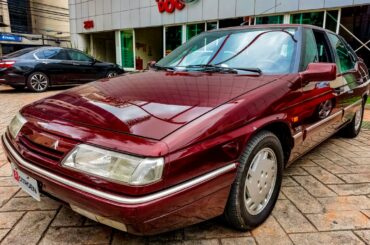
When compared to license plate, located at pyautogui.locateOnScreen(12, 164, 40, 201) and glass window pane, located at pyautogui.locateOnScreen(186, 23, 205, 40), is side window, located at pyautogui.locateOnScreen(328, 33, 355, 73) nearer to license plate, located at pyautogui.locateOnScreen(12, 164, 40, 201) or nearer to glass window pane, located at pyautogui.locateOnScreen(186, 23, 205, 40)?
license plate, located at pyautogui.locateOnScreen(12, 164, 40, 201)

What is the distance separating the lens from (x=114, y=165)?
149 cm

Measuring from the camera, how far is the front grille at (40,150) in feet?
5.43

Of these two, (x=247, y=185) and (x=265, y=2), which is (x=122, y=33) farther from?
(x=247, y=185)

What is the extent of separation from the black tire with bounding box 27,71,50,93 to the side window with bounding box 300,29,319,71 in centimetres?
837

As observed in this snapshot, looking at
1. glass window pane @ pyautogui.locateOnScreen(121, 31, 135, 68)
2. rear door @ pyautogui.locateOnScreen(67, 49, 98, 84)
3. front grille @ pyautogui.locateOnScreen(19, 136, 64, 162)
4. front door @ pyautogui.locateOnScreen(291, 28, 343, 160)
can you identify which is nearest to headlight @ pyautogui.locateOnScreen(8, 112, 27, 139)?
front grille @ pyautogui.locateOnScreen(19, 136, 64, 162)

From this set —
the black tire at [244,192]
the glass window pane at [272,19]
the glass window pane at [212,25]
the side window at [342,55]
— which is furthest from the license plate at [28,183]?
the glass window pane at [212,25]

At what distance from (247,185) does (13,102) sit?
734cm

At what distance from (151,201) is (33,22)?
4634cm

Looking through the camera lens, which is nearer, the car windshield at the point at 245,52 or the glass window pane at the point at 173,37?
the car windshield at the point at 245,52

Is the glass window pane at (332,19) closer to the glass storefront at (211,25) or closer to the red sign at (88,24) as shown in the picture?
the glass storefront at (211,25)

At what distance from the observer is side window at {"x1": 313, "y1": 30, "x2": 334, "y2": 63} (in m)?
3.03

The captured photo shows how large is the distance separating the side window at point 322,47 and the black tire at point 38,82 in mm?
8329

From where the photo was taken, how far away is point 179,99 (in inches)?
74.9

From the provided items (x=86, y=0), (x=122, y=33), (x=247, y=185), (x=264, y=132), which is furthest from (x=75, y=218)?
(x=86, y=0)
